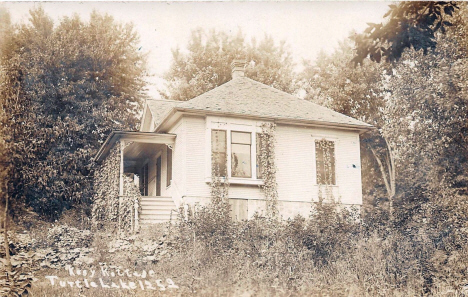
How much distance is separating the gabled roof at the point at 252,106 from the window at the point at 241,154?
0.71m

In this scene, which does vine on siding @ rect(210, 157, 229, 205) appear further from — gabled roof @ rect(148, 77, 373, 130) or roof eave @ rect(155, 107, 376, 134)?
gabled roof @ rect(148, 77, 373, 130)

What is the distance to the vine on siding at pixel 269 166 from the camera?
1581cm

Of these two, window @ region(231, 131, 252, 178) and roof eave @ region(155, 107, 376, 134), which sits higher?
roof eave @ region(155, 107, 376, 134)

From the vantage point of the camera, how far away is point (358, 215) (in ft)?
50.2

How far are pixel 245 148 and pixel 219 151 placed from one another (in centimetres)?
92

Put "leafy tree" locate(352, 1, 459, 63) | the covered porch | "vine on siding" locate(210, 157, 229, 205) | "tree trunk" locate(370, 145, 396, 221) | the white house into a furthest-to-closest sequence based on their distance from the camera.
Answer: "tree trunk" locate(370, 145, 396, 221) → the white house → the covered porch → "vine on siding" locate(210, 157, 229, 205) → "leafy tree" locate(352, 1, 459, 63)

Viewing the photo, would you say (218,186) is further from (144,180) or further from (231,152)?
(144,180)

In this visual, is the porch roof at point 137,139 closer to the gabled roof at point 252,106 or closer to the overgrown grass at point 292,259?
the gabled roof at point 252,106

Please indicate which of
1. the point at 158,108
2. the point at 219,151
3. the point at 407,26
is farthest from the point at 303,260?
the point at 158,108

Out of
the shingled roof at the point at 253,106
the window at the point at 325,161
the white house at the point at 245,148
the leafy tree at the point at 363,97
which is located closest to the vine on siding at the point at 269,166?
the white house at the point at 245,148

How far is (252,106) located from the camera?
16734 millimetres

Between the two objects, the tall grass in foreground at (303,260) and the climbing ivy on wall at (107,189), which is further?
the climbing ivy on wall at (107,189)

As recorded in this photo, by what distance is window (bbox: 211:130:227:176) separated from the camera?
51.0 ft

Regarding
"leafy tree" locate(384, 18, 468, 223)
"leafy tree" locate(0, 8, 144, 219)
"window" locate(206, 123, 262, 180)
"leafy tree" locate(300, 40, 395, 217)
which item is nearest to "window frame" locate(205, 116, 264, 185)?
"window" locate(206, 123, 262, 180)
